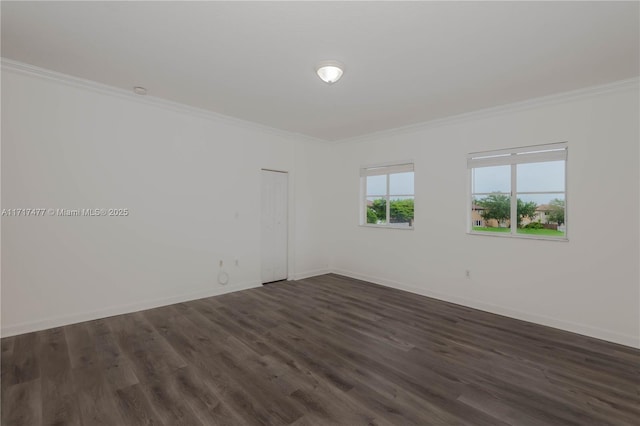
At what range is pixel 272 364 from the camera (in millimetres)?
A: 2623

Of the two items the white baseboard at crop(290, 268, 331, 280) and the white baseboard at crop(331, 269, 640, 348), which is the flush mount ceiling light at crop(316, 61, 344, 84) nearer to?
the white baseboard at crop(331, 269, 640, 348)

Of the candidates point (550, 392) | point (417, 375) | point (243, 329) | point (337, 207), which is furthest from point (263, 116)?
point (550, 392)

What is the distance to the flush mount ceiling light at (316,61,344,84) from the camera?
2870mm

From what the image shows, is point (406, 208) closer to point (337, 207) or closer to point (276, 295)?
point (337, 207)

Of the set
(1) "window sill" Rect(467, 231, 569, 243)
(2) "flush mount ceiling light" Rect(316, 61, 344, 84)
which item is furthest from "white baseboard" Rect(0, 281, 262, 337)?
(1) "window sill" Rect(467, 231, 569, 243)

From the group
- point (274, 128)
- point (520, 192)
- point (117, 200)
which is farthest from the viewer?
point (274, 128)

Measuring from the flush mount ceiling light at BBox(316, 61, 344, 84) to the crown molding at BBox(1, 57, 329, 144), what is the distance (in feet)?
7.49

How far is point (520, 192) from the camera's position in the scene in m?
3.97

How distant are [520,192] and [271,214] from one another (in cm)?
398

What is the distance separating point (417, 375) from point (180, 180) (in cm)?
388

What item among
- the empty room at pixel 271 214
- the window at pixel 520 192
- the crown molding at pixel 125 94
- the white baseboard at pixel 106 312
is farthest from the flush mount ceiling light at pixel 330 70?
the white baseboard at pixel 106 312

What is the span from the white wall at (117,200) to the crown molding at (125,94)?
1.3 inches

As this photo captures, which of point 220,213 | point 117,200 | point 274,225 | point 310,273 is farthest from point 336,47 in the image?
point 310,273

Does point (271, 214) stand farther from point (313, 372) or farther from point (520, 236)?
point (520, 236)
